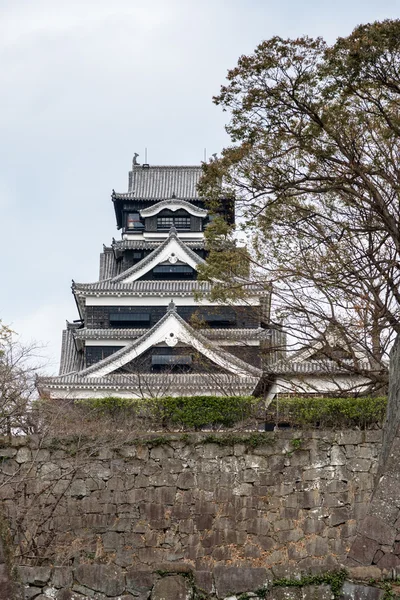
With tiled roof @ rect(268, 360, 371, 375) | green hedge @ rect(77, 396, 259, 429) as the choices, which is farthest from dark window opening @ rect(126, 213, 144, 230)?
green hedge @ rect(77, 396, 259, 429)

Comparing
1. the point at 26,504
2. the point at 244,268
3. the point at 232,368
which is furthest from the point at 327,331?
the point at 232,368

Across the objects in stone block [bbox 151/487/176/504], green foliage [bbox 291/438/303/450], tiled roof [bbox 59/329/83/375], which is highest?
tiled roof [bbox 59/329/83/375]

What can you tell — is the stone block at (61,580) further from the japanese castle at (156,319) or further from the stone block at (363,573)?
the japanese castle at (156,319)

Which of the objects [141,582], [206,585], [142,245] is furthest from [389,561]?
[142,245]

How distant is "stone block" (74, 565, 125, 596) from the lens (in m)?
4.71

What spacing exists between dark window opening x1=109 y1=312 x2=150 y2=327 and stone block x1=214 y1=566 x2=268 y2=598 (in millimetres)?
27737

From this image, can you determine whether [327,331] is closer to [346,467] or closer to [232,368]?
[346,467]

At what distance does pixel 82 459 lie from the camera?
12.9m

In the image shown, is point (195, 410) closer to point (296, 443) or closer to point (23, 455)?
point (296, 443)

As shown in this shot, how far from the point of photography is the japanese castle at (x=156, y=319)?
25281mm

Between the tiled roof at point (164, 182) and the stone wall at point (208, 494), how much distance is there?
27.8 m

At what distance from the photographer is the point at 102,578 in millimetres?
4754

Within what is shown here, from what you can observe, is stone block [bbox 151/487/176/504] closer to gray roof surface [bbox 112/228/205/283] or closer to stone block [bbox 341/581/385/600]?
stone block [bbox 341/581/385/600]

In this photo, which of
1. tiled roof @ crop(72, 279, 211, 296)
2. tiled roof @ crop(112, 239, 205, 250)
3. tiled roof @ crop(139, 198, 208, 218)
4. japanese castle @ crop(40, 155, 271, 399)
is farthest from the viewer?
tiled roof @ crop(139, 198, 208, 218)
